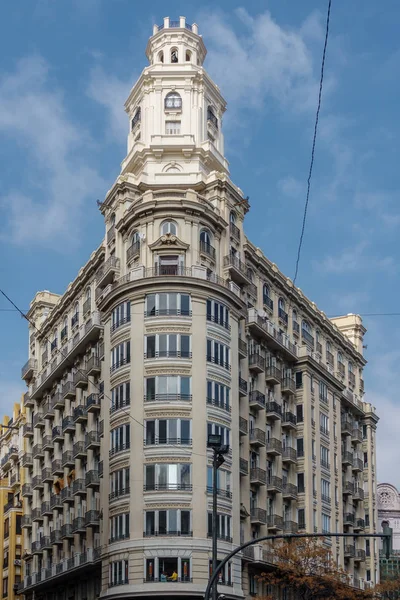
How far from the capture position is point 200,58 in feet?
247

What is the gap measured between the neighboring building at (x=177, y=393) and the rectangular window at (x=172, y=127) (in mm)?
72

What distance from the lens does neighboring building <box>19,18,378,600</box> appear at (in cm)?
5784

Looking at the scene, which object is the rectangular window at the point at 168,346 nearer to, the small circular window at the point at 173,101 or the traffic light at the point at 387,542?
the small circular window at the point at 173,101

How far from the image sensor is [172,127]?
2773 inches

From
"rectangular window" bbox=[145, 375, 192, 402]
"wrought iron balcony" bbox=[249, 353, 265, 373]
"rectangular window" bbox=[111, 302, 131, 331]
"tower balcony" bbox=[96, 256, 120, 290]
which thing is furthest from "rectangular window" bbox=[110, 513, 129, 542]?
"tower balcony" bbox=[96, 256, 120, 290]

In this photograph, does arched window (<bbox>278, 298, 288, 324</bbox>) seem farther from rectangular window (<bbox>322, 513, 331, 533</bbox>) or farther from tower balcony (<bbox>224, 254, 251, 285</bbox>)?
rectangular window (<bbox>322, 513, 331, 533</bbox>)

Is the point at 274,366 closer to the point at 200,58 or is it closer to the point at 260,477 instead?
the point at 260,477

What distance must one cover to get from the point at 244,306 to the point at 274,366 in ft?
24.8

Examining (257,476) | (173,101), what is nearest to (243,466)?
(257,476)

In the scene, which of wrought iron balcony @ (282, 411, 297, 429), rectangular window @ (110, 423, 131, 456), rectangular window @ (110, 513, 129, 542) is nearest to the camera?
rectangular window @ (110, 513, 129, 542)

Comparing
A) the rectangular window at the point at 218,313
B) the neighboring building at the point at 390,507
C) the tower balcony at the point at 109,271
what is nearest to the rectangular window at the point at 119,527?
the rectangular window at the point at 218,313

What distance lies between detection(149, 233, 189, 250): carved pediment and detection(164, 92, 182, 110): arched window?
12.9m

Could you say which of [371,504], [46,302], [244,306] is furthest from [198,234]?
[371,504]

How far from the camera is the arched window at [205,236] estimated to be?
6412 cm
